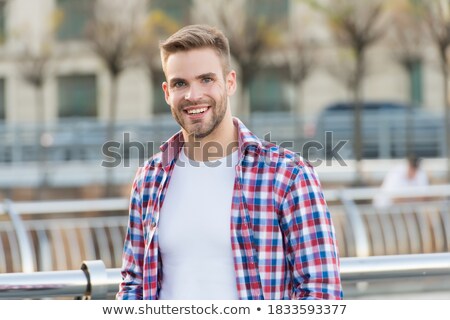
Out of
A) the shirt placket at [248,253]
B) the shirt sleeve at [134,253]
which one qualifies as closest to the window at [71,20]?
the shirt sleeve at [134,253]

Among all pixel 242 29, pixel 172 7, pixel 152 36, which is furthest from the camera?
pixel 172 7

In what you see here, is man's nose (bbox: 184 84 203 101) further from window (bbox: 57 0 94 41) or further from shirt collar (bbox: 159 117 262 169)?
window (bbox: 57 0 94 41)

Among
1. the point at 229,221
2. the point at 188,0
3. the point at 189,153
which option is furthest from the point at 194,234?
the point at 188,0

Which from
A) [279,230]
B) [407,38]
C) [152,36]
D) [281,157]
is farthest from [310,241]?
[407,38]

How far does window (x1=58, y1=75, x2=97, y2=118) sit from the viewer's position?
105ft

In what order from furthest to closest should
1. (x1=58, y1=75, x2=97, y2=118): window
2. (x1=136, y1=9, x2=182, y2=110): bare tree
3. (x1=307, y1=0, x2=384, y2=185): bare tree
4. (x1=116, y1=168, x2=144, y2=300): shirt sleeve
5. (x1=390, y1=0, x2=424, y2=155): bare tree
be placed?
(x1=58, y1=75, x2=97, y2=118): window, (x1=136, y1=9, x2=182, y2=110): bare tree, (x1=390, y1=0, x2=424, y2=155): bare tree, (x1=307, y1=0, x2=384, y2=185): bare tree, (x1=116, y1=168, x2=144, y2=300): shirt sleeve

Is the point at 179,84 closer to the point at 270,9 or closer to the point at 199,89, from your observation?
the point at 199,89

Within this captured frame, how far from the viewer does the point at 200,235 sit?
2.48 metres

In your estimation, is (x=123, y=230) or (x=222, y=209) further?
(x=123, y=230)

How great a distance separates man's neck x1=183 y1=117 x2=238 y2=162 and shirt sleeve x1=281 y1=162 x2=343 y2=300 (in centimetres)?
25

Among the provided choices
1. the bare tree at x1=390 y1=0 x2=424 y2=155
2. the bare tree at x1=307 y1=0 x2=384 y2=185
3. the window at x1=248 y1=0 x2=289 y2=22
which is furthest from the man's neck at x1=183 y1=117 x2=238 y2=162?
the window at x1=248 y1=0 x2=289 y2=22

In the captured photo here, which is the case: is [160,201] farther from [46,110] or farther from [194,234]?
[46,110]

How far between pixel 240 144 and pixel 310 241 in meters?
0.35

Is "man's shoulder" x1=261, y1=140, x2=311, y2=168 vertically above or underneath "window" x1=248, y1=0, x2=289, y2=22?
underneath
